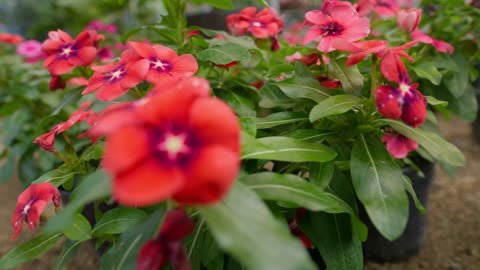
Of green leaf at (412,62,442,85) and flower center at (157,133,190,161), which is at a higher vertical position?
flower center at (157,133,190,161)

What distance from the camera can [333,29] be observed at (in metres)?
0.98

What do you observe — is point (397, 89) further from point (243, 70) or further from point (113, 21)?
point (113, 21)

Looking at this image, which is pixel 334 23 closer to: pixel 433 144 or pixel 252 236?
pixel 433 144

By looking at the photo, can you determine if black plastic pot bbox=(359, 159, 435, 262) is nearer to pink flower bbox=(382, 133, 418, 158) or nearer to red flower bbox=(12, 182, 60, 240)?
pink flower bbox=(382, 133, 418, 158)

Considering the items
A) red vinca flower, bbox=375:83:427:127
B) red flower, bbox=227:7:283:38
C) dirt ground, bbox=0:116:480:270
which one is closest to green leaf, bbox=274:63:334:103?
red vinca flower, bbox=375:83:427:127

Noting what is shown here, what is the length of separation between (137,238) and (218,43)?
2.08ft

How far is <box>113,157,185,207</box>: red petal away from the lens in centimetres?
44

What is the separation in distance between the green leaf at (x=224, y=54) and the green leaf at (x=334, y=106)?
237mm

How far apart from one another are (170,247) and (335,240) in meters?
0.46

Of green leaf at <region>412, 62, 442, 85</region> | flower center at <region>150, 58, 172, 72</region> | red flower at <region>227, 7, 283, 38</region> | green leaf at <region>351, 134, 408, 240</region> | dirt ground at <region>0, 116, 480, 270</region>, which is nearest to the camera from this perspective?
green leaf at <region>351, 134, 408, 240</region>

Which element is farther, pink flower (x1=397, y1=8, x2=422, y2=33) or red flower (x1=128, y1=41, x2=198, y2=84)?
pink flower (x1=397, y1=8, x2=422, y2=33)

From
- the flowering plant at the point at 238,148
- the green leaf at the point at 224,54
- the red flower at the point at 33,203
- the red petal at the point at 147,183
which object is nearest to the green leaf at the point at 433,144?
the flowering plant at the point at 238,148

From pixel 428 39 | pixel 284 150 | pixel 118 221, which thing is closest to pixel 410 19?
pixel 428 39

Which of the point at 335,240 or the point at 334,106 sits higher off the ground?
the point at 334,106
